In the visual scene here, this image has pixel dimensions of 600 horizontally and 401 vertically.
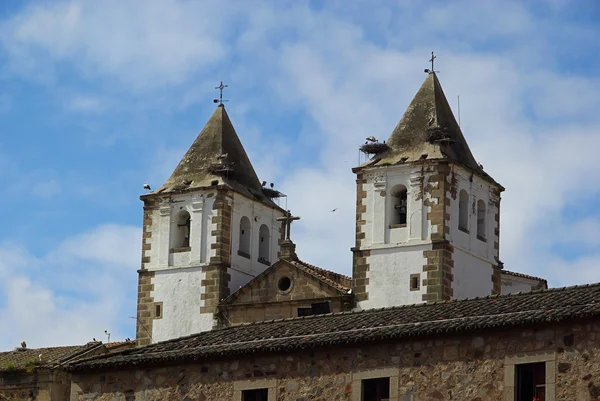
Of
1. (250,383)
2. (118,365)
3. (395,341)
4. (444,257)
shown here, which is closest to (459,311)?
(395,341)

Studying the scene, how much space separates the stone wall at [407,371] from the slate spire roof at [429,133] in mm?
22633

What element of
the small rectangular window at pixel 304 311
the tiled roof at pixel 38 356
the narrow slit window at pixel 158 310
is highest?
the narrow slit window at pixel 158 310

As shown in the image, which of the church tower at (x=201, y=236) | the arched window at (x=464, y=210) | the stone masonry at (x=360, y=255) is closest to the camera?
the stone masonry at (x=360, y=255)

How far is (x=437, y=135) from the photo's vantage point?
55281mm

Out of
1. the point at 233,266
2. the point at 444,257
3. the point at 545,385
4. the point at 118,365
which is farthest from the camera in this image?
the point at 233,266

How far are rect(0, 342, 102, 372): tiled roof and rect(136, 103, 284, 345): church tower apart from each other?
88.1 inches

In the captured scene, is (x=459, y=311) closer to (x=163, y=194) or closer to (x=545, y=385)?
(x=545, y=385)

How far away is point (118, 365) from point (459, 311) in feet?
22.9

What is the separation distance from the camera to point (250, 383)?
3272cm

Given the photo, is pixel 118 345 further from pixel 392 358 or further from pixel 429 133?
pixel 392 358

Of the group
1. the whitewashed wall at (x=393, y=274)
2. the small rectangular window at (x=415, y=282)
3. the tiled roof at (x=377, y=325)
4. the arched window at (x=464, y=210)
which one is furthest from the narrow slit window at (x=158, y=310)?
the tiled roof at (x=377, y=325)

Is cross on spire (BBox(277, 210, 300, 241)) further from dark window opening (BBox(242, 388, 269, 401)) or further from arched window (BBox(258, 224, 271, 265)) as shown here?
dark window opening (BBox(242, 388, 269, 401))

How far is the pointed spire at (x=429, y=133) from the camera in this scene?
55.3m

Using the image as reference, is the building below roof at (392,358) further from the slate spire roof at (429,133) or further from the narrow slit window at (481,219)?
the narrow slit window at (481,219)
